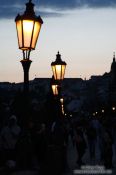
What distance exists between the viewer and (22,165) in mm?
13547

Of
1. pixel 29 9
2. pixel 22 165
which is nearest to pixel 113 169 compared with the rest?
pixel 22 165

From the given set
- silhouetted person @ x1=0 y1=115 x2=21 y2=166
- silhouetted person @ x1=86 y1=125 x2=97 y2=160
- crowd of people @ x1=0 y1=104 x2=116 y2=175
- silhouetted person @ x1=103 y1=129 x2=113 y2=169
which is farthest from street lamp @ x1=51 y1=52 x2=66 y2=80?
silhouetted person @ x1=0 y1=115 x2=21 y2=166

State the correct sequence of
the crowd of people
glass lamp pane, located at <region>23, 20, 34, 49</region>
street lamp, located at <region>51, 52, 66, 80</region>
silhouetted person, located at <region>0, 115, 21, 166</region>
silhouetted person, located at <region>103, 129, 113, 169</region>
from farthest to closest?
street lamp, located at <region>51, 52, 66, 80</region>
silhouetted person, located at <region>103, 129, 113, 169</region>
silhouetted person, located at <region>0, 115, 21, 166</region>
the crowd of people
glass lamp pane, located at <region>23, 20, 34, 49</region>

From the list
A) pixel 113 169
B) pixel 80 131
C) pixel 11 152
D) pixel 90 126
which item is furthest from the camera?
pixel 90 126

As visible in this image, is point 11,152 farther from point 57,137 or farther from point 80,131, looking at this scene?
point 80,131

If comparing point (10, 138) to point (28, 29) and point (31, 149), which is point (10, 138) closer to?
point (31, 149)

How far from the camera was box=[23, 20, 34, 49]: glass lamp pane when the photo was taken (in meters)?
12.2

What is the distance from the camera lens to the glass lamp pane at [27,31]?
40.2 ft

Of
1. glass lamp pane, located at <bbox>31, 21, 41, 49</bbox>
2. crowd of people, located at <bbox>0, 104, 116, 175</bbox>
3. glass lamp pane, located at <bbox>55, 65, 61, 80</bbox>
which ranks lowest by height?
crowd of people, located at <bbox>0, 104, 116, 175</bbox>

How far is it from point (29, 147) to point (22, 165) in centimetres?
89

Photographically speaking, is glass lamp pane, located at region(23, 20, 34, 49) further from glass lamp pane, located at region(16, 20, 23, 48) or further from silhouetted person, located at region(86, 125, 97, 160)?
silhouetted person, located at region(86, 125, 97, 160)

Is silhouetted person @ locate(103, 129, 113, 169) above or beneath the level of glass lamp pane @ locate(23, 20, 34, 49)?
beneath

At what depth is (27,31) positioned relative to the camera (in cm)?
1225

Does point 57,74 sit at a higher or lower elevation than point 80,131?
higher
